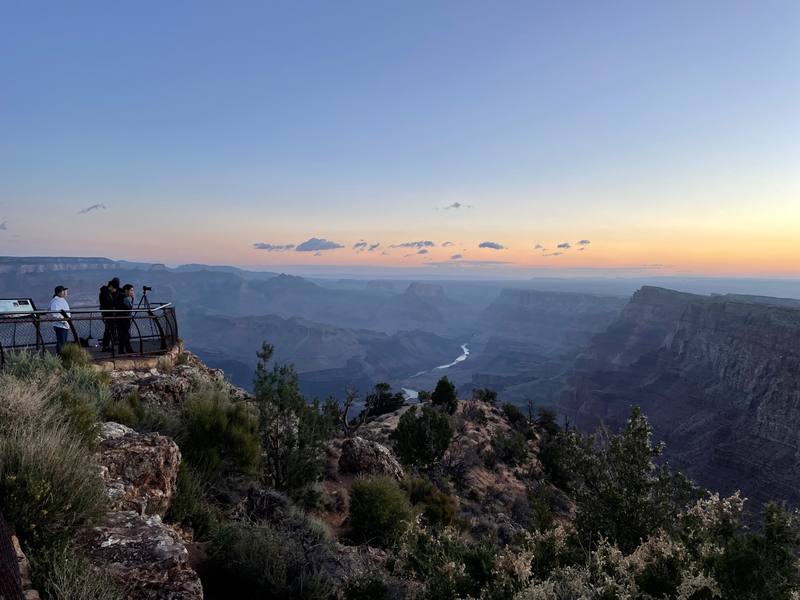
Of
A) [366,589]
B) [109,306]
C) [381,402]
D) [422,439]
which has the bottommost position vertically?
[381,402]

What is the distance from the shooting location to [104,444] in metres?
6.02

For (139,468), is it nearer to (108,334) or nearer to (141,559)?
(141,559)

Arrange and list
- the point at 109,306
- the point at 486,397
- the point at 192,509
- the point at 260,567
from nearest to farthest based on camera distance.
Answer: the point at 260,567, the point at 192,509, the point at 109,306, the point at 486,397

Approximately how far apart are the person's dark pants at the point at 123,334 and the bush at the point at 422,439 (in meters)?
10.2

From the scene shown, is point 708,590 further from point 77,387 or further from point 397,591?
point 77,387

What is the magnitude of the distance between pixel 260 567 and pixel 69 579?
7.71 feet

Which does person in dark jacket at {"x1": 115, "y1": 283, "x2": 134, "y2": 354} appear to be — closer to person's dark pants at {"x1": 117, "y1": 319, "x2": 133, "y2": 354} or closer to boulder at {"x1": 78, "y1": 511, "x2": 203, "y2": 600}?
person's dark pants at {"x1": 117, "y1": 319, "x2": 133, "y2": 354}

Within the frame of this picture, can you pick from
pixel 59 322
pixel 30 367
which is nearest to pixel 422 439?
pixel 59 322

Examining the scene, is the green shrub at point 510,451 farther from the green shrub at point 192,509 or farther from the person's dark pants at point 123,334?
the green shrub at point 192,509

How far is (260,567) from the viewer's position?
5.36 metres

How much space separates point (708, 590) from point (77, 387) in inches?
363

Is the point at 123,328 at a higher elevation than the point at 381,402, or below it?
higher

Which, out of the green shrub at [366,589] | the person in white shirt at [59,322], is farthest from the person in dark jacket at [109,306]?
the green shrub at [366,589]

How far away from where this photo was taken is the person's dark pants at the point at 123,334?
1326cm
